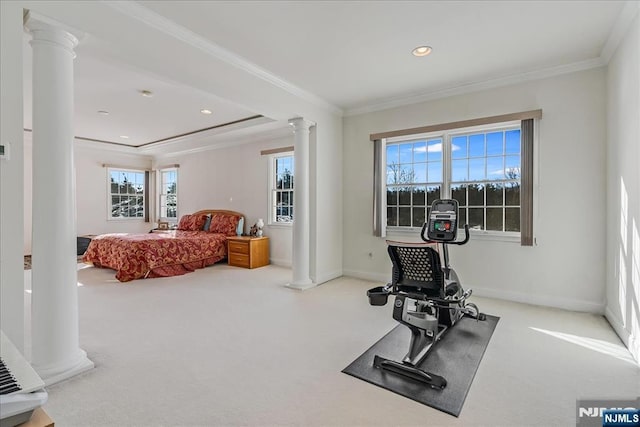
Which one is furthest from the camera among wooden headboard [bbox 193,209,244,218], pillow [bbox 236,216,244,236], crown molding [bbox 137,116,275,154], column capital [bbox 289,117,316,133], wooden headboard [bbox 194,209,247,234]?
wooden headboard [bbox 193,209,244,218]

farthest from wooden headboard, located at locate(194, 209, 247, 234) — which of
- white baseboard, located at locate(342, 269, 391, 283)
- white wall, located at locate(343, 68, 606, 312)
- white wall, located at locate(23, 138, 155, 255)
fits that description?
white wall, located at locate(343, 68, 606, 312)

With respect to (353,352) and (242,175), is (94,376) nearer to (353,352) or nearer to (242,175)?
(353,352)

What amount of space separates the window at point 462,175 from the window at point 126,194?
7100mm

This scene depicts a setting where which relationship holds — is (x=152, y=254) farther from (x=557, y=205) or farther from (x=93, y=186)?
(x=557, y=205)

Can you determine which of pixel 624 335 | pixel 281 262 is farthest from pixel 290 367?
pixel 281 262

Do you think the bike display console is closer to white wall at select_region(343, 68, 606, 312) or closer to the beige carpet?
the beige carpet

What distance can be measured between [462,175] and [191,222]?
5905 mm

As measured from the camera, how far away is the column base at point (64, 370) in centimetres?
204

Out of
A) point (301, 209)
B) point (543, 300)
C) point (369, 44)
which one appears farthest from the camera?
point (301, 209)

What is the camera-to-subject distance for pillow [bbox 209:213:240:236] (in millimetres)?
6621

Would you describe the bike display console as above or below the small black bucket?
above

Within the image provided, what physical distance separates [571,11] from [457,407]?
3.12 metres

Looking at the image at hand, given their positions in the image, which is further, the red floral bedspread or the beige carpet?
the red floral bedspread

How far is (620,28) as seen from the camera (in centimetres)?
268
